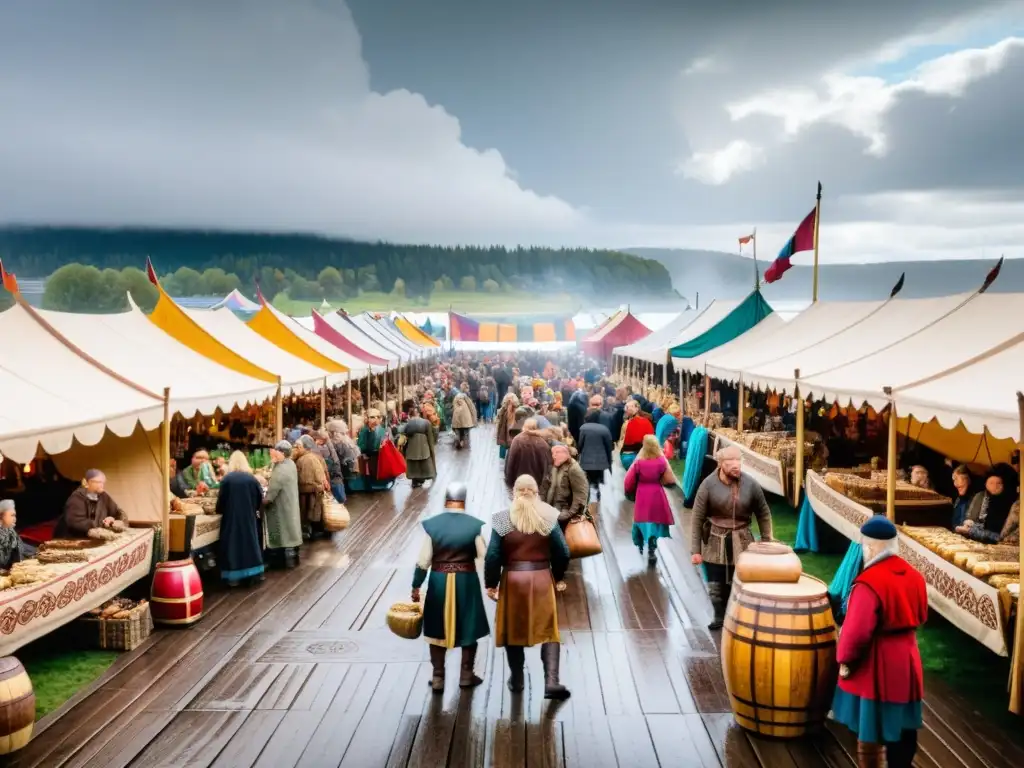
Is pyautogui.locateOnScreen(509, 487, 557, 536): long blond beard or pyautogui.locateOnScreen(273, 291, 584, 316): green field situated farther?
pyautogui.locateOnScreen(273, 291, 584, 316): green field

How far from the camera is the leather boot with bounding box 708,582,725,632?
7.05 m

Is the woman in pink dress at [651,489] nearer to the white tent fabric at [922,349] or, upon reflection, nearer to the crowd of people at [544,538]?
the crowd of people at [544,538]

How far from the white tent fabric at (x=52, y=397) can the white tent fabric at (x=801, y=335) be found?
7.84 m

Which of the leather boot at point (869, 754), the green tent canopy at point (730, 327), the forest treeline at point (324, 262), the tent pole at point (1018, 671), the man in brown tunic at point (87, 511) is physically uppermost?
the forest treeline at point (324, 262)

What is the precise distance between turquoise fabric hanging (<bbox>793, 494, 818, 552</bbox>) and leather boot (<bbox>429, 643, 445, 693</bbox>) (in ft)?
17.1

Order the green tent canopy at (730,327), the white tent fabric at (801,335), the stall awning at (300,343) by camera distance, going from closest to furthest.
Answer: the white tent fabric at (801,335)
the stall awning at (300,343)
the green tent canopy at (730,327)

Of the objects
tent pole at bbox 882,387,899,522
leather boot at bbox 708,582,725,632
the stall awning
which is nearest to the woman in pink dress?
leather boot at bbox 708,582,725,632

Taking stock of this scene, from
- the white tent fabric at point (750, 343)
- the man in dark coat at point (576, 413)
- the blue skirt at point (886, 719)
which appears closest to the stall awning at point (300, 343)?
the man in dark coat at point (576, 413)

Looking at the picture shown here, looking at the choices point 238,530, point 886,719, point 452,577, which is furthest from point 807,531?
point 238,530

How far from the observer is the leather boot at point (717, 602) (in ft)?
Result: 23.1

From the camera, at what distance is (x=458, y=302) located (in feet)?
393

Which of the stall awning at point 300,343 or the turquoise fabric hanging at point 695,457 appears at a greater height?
the stall awning at point 300,343

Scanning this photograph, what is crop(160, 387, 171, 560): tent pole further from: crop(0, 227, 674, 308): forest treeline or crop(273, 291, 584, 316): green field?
crop(0, 227, 674, 308): forest treeline

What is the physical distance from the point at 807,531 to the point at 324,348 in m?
9.66
